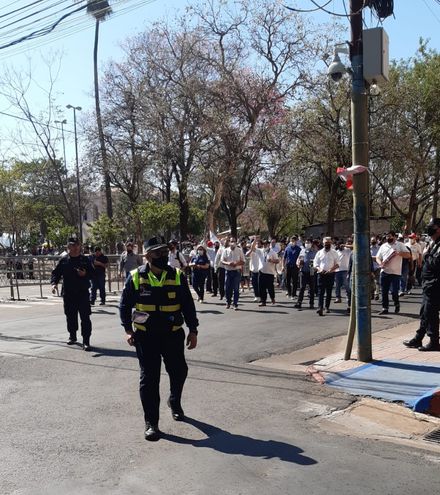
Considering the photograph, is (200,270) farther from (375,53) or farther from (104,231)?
(104,231)

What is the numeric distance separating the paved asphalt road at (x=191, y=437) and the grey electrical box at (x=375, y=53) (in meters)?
4.07

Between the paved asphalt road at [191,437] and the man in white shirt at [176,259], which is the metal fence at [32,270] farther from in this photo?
the paved asphalt road at [191,437]

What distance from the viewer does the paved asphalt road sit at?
423 centimetres

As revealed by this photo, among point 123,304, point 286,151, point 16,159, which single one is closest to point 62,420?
point 123,304

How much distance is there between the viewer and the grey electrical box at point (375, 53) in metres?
7.52

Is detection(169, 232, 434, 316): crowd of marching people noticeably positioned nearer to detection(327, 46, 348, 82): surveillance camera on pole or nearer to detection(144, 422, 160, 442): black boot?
detection(327, 46, 348, 82): surveillance camera on pole

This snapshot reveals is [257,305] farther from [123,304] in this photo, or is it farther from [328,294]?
[123,304]

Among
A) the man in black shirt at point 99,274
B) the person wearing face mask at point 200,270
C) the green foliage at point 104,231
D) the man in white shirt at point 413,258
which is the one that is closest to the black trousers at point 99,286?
the man in black shirt at point 99,274

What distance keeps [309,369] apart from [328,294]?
18.8 feet

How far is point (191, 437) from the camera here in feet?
17.1

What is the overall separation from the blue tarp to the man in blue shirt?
7.89 metres

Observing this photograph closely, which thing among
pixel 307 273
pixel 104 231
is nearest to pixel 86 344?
pixel 307 273

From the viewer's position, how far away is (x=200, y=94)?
974 inches

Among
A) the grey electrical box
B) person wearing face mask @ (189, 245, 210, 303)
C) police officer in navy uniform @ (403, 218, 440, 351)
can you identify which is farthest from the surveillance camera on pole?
person wearing face mask @ (189, 245, 210, 303)
